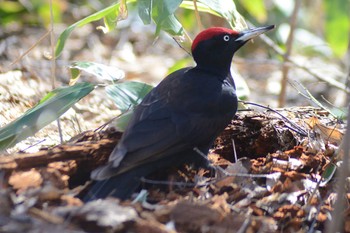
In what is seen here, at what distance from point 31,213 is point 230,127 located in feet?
5.79

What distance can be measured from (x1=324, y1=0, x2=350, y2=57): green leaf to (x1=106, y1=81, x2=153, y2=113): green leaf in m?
2.67

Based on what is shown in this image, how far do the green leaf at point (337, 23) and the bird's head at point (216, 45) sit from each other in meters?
2.42

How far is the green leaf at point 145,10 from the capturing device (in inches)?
177

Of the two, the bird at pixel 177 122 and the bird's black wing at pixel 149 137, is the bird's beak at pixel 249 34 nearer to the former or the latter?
the bird at pixel 177 122

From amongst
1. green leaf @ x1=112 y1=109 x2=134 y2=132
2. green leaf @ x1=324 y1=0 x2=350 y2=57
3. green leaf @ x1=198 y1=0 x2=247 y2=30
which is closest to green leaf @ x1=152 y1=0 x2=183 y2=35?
green leaf @ x1=198 y1=0 x2=247 y2=30

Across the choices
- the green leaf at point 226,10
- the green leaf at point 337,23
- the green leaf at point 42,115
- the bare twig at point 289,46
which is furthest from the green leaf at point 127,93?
the green leaf at point 337,23

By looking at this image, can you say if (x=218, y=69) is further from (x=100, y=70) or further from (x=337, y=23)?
(x=337, y=23)

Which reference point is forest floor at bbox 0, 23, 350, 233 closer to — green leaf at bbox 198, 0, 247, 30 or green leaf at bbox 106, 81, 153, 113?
green leaf at bbox 106, 81, 153, 113

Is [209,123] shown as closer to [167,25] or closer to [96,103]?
[167,25]

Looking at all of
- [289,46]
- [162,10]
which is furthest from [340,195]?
[289,46]

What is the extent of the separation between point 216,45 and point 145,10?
20.1 inches

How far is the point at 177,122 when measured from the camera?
4.14 m

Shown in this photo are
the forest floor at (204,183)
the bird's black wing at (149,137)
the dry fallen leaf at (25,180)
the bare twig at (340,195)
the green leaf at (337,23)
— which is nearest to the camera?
the bare twig at (340,195)

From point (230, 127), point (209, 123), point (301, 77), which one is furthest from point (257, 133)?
point (301, 77)
